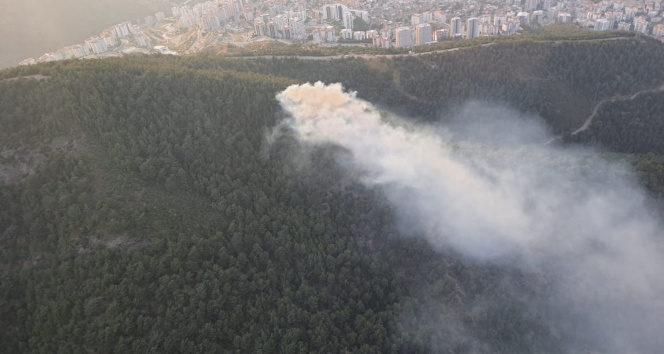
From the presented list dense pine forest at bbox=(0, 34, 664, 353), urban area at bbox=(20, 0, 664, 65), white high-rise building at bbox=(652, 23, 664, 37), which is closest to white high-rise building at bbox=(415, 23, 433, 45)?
urban area at bbox=(20, 0, 664, 65)

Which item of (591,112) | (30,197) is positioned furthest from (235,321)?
(591,112)

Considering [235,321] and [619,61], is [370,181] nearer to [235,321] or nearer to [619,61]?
[235,321]

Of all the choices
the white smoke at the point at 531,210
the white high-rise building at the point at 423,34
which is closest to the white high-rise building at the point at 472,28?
the white high-rise building at the point at 423,34

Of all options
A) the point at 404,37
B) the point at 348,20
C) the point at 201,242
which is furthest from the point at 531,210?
the point at 348,20

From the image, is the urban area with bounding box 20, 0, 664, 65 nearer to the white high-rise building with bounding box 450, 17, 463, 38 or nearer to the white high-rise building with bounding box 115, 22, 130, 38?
the white high-rise building with bounding box 450, 17, 463, 38

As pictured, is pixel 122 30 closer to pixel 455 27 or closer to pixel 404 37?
pixel 404 37

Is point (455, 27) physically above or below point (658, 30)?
above
